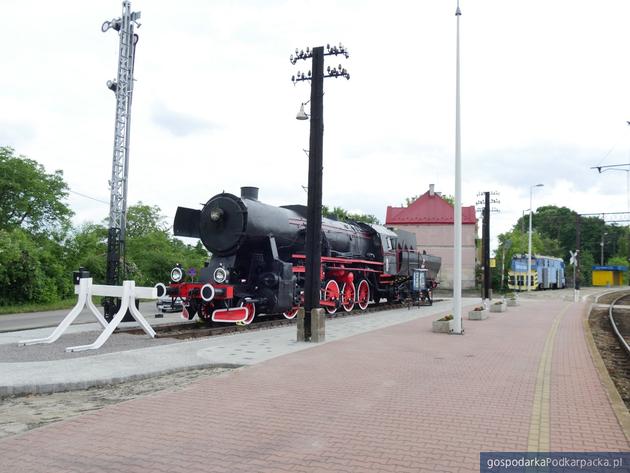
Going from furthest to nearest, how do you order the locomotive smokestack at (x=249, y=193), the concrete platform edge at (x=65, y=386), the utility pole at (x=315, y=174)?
the locomotive smokestack at (x=249, y=193) < the utility pole at (x=315, y=174) < the concrete platform edge at (x=65, y=386)

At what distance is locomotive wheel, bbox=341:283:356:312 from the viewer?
18734 mm

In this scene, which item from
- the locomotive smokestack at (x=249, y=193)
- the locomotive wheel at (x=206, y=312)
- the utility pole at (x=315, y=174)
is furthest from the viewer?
the locomotive smokestack at (x=249, y=193)

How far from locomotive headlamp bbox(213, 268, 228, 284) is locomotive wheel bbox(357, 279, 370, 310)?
7.94 meters

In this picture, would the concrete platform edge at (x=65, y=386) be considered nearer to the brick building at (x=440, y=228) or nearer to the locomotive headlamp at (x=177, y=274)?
the locomotive headlamp at (x=177, y=274)

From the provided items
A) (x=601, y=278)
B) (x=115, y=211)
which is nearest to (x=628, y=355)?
(x=115, y=211)

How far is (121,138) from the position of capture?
603 inches

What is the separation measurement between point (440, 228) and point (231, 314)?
40.2 m

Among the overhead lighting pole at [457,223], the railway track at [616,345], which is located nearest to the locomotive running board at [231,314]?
the overhead lighting pole at [457,223]

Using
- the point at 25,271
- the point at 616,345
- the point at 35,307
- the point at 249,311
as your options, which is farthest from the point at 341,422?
the point at 25,271

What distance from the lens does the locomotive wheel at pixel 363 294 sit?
20388 mm

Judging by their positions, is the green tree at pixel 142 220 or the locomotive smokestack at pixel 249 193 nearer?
the locomotive smokestack at pixel 249 193

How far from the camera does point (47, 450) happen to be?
4617mm

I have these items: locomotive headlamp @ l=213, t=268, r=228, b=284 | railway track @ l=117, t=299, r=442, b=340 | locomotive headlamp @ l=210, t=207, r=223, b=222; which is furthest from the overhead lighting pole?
locomotive headlamp @ l=210, t=207, r=223, b=222

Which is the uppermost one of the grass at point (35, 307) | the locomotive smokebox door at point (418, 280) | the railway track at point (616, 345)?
the locomotive smokebox door at point (418, 280)
